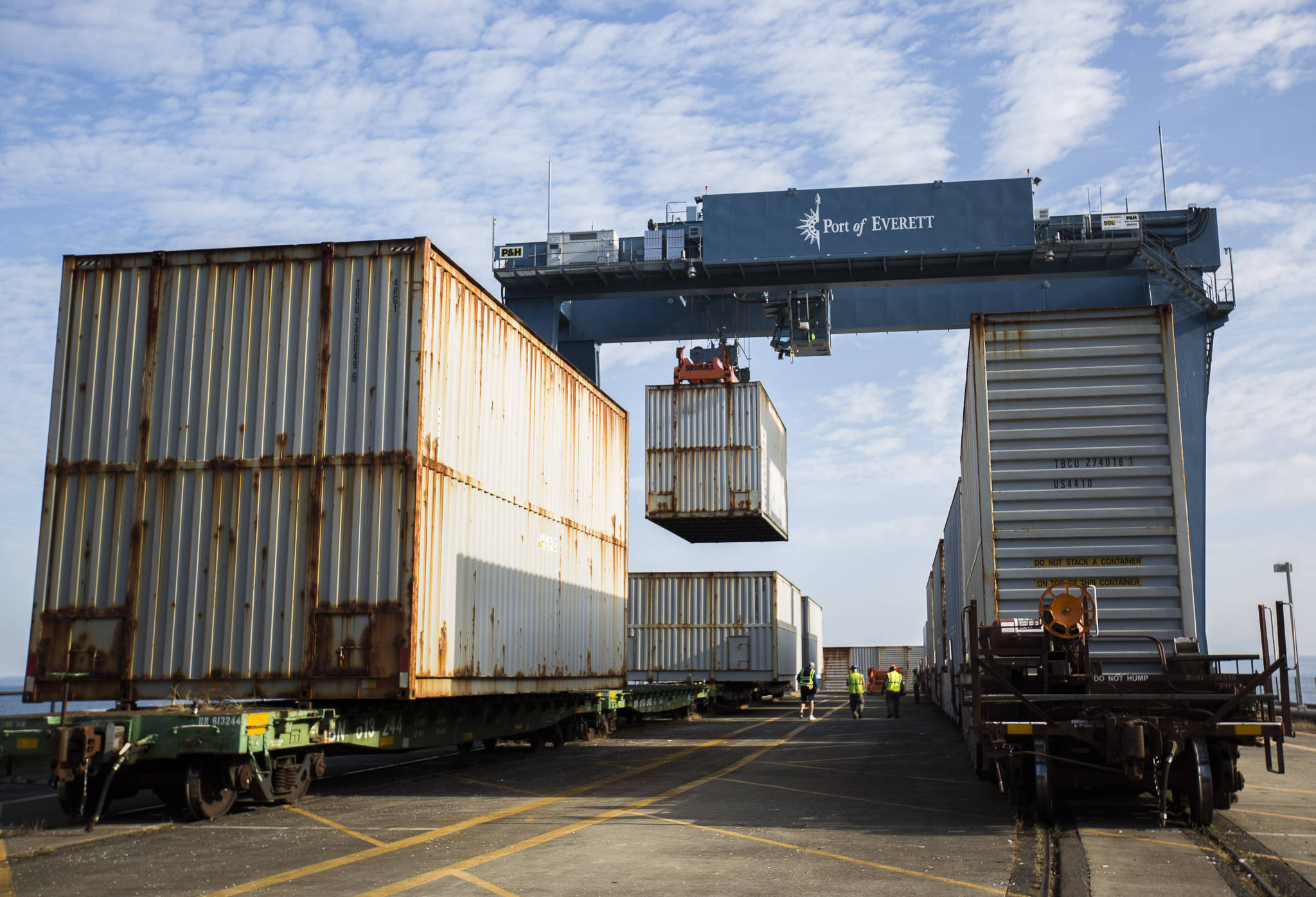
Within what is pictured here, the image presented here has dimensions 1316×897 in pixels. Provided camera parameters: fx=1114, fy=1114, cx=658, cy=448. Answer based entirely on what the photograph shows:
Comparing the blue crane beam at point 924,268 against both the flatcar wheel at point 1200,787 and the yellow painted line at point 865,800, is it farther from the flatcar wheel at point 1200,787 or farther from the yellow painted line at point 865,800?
the flatcar wheel at point 1200,787

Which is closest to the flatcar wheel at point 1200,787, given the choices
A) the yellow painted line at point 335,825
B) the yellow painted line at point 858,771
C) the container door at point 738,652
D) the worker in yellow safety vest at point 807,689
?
the yellow painted line at point 858,771

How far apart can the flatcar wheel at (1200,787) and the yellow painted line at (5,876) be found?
8291mm

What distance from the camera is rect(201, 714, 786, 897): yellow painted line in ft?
22.4

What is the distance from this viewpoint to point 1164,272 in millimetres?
25391

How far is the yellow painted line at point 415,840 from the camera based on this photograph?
22.4 ft

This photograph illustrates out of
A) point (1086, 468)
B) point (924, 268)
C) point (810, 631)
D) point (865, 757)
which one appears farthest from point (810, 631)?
point (1086, 468)

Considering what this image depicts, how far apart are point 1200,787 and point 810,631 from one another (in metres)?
35.0

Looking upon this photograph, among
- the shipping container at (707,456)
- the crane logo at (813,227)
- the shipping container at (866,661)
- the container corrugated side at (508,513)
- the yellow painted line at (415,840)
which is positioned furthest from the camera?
the shipping container at (866,661)

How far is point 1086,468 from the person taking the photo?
36.8 ft

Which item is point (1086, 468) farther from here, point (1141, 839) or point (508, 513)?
point (508, 513)

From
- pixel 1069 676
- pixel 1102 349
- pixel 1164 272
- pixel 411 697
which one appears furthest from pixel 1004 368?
pixel 1164 272

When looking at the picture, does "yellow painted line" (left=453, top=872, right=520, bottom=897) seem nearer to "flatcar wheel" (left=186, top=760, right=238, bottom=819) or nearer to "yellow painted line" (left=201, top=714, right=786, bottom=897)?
"yellow painted line" (left=201, top=714, right=786, bottom=897)

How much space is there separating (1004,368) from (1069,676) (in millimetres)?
3590

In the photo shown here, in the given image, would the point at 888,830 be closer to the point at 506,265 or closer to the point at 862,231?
the point at 862,231
